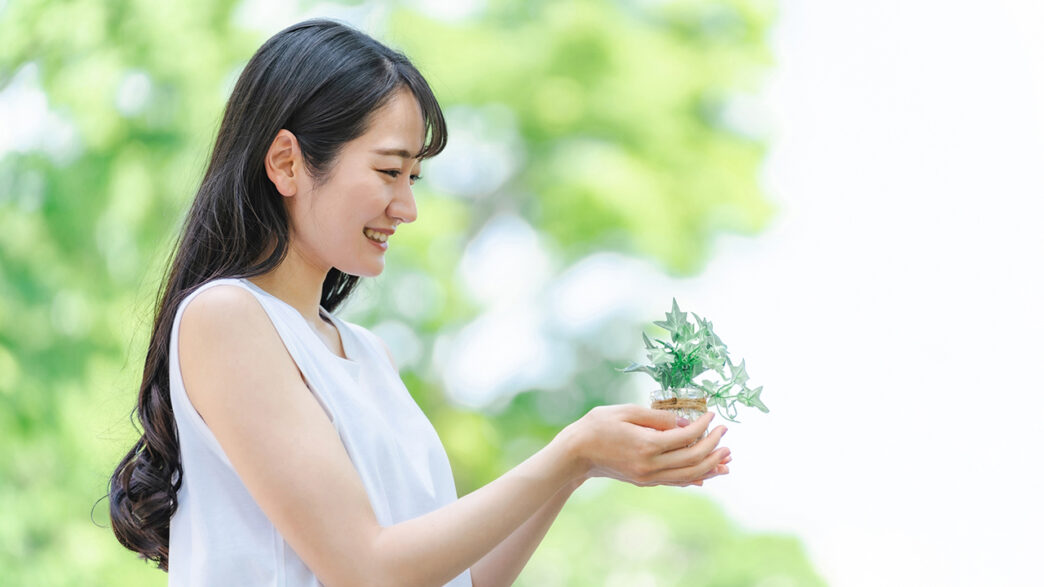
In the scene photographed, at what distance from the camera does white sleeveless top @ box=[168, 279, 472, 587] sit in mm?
1028

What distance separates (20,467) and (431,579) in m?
3.23

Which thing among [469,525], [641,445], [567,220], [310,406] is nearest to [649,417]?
[641,445]

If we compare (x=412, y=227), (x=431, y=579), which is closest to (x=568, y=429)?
(x=431, y=579)

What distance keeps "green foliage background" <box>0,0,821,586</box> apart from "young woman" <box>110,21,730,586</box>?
2435mm

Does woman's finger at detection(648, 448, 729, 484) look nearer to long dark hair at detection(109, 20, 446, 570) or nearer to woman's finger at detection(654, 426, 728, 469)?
woman's finger at detection(654, 426, 728, 469)

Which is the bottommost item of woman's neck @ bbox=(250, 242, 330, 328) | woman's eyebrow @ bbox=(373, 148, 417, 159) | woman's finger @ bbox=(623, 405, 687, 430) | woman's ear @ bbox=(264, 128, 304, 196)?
woman's finger @ bbox=(623, 405, 687, 430)

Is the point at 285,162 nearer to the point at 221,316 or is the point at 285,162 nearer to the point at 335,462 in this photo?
the point at 221,316

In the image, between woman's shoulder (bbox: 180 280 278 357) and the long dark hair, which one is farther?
the long dark hair

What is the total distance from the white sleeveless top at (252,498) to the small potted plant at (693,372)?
Result: 0.86 ft

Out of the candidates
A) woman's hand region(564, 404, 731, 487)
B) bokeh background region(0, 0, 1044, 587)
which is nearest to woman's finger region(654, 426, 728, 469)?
woman's hand region(564, 404, 731, 487)

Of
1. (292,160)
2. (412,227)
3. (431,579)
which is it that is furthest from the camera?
(412,227)

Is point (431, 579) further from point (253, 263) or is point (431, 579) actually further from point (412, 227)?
point (412, 227)

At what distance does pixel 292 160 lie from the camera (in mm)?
1150

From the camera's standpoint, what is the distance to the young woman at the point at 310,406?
3.23 feet
